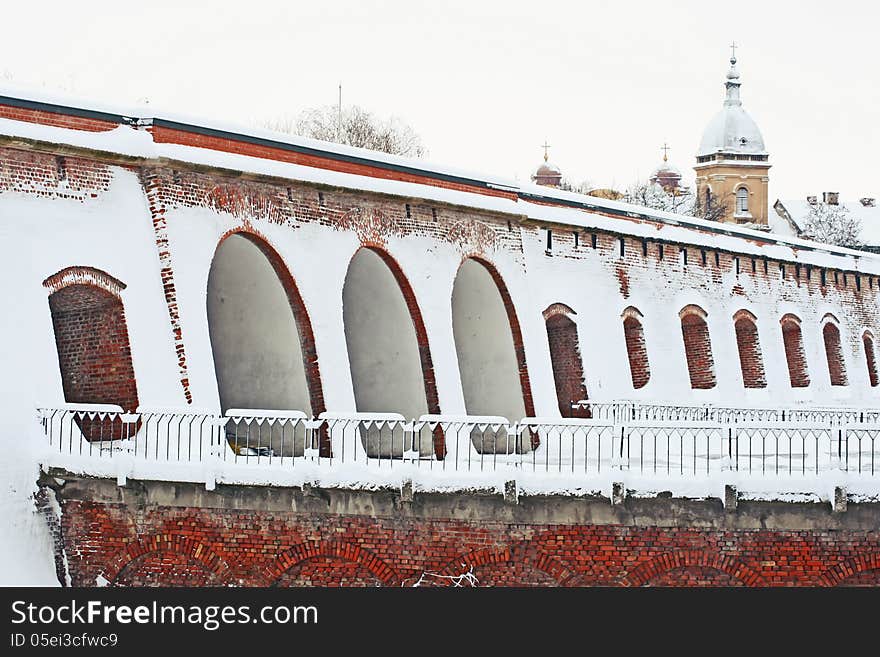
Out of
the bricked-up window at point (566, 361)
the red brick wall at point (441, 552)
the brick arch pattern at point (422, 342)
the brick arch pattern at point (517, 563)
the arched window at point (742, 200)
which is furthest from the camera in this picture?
the arched window at point (742, 200)

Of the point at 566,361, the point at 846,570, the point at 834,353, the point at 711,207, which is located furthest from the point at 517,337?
the point at 711,207

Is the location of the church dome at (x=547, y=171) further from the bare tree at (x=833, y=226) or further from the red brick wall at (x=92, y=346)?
the red brick wall at (x=92, y=346)

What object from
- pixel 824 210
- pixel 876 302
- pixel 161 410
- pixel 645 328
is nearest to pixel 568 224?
pixel 645 328

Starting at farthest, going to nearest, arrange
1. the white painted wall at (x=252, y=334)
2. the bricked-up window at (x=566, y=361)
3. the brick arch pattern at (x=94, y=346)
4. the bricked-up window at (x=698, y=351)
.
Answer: the bricked-up window at (x=698, y=351), the bricked-up window at (x=566, y=361), the white painted wall at (x=252, y=334), the brick arch pattern at (x=94, y=346)

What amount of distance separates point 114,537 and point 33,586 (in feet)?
3.15

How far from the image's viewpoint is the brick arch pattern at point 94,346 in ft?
59.9

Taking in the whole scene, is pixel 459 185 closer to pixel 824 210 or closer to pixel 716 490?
pixel 716 490

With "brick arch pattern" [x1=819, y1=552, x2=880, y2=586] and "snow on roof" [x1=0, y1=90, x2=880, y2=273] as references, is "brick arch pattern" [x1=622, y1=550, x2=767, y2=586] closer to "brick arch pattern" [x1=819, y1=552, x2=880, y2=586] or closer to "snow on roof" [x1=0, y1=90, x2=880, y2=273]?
"brick arch pattern" [x1=819, y1=552, x2=880, y2=586]

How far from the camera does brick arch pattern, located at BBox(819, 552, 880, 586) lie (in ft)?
50.9

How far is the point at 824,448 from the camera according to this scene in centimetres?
2222

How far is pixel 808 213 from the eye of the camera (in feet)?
297

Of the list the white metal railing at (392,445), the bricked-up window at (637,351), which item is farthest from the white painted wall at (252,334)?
the bricked-up window at (637,351)

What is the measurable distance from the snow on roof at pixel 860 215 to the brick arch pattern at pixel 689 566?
73.4m

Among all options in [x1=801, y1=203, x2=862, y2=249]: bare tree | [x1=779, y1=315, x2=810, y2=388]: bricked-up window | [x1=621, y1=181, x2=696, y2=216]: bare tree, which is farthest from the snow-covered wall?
[x1=801, y1=203, x2=862, y2=249]: bare tree
